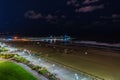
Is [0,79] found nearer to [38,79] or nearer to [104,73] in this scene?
[38,79]

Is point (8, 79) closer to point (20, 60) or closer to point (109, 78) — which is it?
point (109, 78)

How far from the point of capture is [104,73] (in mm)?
31000

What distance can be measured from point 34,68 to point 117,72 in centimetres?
1153

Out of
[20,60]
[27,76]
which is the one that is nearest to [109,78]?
[27,76]

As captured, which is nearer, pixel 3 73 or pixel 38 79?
pixel 38 79

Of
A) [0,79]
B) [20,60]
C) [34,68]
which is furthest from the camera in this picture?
[20,60]

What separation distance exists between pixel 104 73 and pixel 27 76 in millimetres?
11435

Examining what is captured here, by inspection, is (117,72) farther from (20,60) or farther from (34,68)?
(20,60)

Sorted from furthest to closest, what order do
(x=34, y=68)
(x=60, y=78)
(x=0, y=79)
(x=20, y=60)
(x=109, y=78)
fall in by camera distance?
(x=20, y=60)
(x=34, y=68)
(x=109, y=78)
(x=60, y=78)
(x=0, y=79)

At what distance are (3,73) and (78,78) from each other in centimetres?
867

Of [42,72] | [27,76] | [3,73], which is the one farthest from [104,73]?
[3,73]

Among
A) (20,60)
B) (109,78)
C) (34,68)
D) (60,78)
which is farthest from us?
(20,60)

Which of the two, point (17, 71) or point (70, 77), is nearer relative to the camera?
point (70, 77)

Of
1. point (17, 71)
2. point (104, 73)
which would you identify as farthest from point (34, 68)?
point (104, 73)
